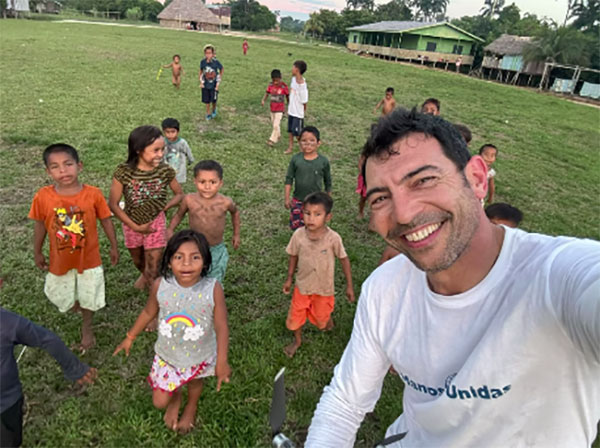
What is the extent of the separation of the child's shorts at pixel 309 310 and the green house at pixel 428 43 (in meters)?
40.1

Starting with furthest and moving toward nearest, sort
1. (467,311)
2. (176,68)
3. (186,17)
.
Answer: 1. (186,17)
2. (176,68)
3. (467,311)

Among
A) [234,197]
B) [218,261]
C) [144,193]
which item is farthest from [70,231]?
[234,197]

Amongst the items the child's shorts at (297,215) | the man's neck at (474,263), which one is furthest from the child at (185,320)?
the child's shorts at (297,215)

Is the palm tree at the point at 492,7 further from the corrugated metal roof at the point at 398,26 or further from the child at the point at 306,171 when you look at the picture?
the child at the point at 306,171

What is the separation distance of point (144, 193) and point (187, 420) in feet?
6.26

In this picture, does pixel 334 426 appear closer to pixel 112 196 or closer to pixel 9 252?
pixel 112 196

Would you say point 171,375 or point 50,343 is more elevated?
point 50,343

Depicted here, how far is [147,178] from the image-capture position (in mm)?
Result: 3527

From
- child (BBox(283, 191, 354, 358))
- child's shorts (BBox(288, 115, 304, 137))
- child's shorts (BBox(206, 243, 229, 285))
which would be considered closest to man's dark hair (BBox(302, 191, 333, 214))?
child (BBox(283, 191, 354, 358))

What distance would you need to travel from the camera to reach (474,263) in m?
1.36

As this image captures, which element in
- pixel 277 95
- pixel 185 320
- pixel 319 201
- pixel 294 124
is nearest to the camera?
pixel 185 320

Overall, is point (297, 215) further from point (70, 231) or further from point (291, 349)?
point (70, 231)

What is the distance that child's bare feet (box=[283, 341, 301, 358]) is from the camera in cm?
336

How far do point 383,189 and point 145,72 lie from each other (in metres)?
17.2
